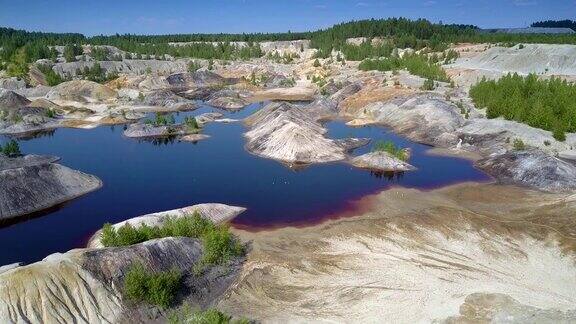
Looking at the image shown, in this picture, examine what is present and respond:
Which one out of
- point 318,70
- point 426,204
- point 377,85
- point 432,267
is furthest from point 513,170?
point 318,70

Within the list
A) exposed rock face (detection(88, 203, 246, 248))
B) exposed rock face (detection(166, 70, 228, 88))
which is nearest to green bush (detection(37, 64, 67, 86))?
exposed rock face (detection(166, 70, 228, 88))

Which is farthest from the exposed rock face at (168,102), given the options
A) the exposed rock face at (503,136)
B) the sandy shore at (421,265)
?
the sandy shore at (421,265)

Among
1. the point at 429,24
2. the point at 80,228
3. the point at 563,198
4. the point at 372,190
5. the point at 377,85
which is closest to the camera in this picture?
the point at 80,228

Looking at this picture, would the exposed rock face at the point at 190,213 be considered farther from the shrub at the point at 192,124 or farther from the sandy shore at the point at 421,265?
the shrub at the point at 192,124

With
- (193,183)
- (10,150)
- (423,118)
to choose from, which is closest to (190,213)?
(193,183)

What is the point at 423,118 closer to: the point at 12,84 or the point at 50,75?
the point at 50,75

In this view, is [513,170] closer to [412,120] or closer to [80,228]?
[412,120]
